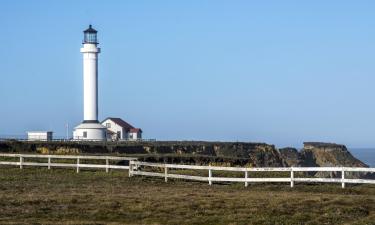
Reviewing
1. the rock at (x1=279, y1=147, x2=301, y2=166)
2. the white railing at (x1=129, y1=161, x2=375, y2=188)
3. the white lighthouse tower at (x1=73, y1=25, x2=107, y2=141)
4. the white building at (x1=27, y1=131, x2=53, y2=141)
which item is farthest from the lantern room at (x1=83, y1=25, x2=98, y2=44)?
the white railing at (x1=129, y1=161, x2=375, y2=188)

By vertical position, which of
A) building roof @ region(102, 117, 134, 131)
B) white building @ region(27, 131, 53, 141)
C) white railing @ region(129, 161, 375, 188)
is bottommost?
white railing @ region(129, 161, 375, 188)

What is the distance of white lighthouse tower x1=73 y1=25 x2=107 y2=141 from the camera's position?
8012 cm

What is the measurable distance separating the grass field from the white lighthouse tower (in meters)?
49.5

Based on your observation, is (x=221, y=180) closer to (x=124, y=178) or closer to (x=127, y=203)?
(x=124, y=178)

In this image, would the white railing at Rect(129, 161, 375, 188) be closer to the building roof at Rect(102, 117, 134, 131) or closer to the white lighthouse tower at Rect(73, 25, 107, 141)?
the white lighthouse tower at Rect(73, 25, 107, 141)

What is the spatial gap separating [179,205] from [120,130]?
7629 centimetres

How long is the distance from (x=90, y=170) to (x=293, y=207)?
2180 cm

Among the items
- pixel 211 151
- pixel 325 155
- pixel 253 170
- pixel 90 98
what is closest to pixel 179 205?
pixel 253 170

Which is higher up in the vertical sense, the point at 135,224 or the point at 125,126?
the point at 125,126

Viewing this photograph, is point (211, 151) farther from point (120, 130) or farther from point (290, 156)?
point (120, 130)

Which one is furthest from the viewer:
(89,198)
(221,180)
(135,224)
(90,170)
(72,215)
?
(90,170)

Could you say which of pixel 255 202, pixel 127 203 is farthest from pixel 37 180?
pixel 255 202

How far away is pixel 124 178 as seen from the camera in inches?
1391

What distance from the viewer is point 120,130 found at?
98.4m
